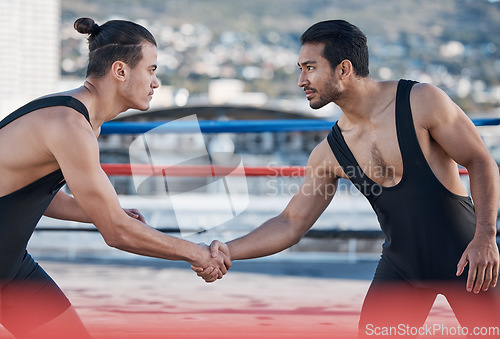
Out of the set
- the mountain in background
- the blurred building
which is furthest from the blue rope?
the blurred building

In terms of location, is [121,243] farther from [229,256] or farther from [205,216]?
[205,216]

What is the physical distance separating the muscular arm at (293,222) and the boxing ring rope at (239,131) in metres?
1.36

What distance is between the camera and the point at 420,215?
2395 mm

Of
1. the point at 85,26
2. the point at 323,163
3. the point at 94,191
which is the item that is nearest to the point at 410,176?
the point at 323,163

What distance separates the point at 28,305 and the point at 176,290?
2.39m

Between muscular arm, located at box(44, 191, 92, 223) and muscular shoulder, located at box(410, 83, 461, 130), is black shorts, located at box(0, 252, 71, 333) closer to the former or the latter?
muscular arm, located at box(44, 191, 92, 223)

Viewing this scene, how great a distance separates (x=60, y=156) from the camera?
85.8 inches

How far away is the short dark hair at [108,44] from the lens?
243 cm

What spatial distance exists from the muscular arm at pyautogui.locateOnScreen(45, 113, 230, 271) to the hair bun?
0.39 metres

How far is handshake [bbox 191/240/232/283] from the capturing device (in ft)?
9.09

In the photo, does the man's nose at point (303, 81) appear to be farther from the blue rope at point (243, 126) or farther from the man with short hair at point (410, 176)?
the blue rope at point (243, 126)

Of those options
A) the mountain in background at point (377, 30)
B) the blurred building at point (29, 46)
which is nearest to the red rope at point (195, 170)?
the mountain in background at point (377, 30)

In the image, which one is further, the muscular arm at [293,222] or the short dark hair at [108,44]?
the muscular arm at [293,222]

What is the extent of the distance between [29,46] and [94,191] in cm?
14248
